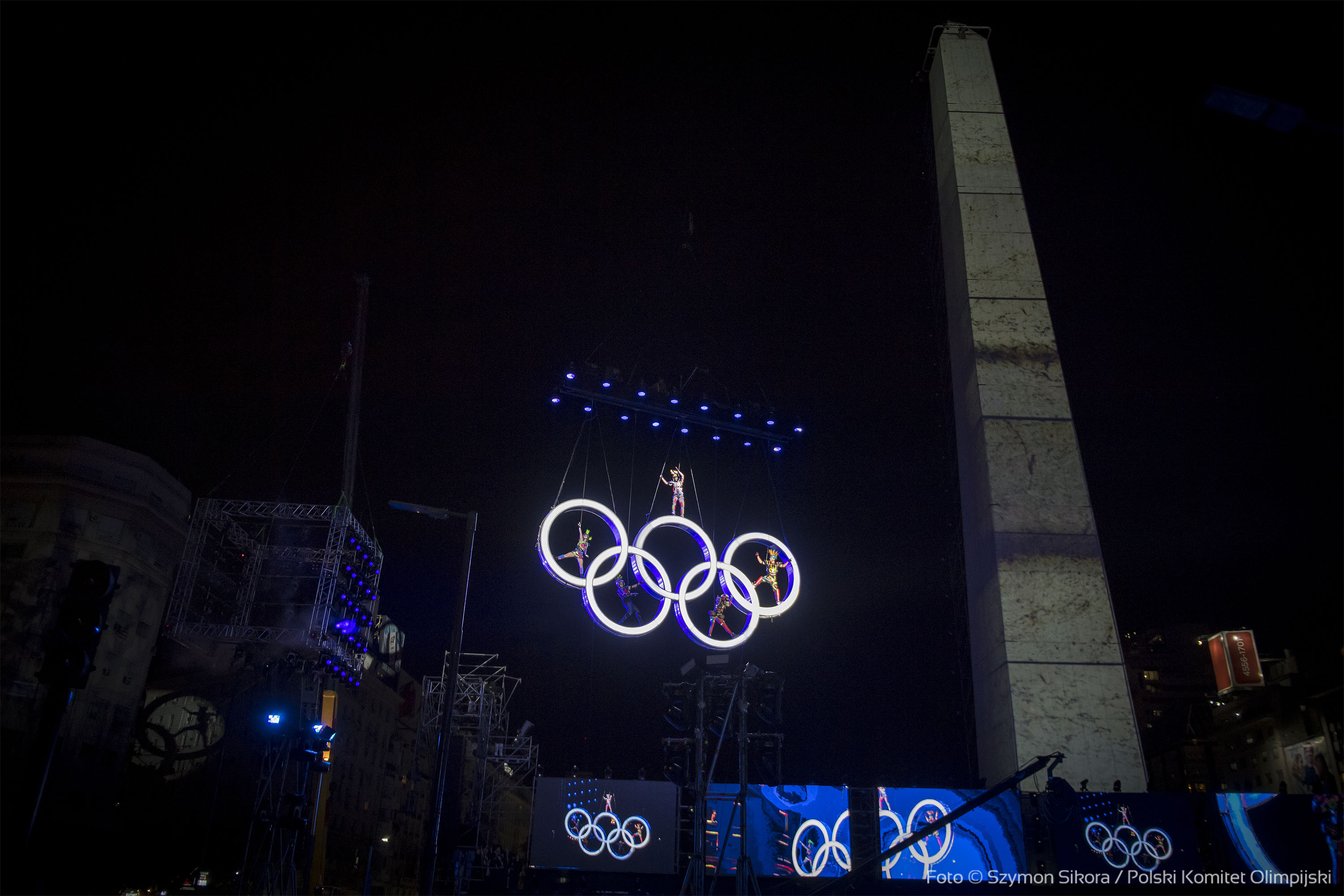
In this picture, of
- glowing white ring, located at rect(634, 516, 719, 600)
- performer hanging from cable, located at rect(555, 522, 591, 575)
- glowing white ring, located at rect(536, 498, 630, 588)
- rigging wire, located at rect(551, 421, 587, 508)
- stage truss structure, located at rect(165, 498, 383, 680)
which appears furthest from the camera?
stage truss structure, located at rect(165, 498, 383, 680)

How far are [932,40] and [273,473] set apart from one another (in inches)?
1255

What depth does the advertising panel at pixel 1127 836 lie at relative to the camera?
10.7 meters

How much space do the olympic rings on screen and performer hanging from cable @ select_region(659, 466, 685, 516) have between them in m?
10.9

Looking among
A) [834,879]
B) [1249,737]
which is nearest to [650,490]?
[834,879]

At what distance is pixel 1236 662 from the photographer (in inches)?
1799

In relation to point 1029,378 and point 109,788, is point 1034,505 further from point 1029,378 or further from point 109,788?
point 109,788

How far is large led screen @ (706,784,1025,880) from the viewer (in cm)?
1156

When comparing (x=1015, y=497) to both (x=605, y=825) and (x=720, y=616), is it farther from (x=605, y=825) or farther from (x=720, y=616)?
(x=605, y=825)

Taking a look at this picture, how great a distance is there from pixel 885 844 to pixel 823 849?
2.93ft

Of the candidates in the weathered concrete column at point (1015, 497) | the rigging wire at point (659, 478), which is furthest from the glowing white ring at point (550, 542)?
the weathered concrete column at point (1015, 497)

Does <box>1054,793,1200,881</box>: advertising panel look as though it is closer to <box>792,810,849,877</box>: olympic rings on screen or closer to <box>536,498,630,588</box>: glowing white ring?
<box>792,810,849,877</box>: olympic rings on screen

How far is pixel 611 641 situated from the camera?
29.9 meters

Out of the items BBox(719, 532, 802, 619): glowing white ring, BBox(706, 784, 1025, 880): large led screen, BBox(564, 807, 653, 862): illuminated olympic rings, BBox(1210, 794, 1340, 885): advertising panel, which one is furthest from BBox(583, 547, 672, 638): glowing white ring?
BBox(1210, 794, 1340, 885): advertising panel

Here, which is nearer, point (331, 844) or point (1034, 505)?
point (1034, 505)
